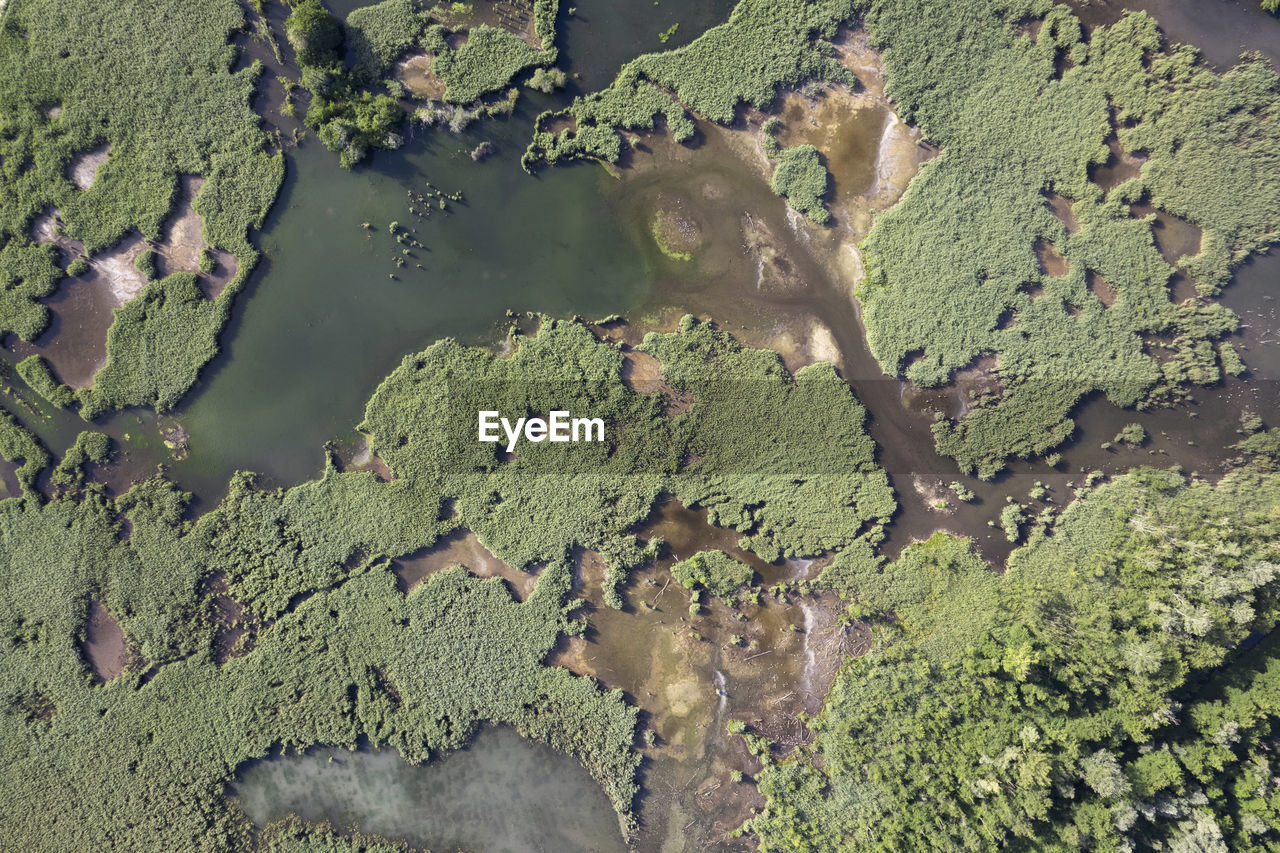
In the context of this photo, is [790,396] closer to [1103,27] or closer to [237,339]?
[1103,27]

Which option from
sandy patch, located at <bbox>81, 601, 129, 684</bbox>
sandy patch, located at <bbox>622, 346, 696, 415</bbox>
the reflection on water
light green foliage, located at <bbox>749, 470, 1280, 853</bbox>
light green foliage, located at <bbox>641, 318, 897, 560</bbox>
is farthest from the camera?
sandy patch, located at <bbox>622, 346, 696, 415</bbox>

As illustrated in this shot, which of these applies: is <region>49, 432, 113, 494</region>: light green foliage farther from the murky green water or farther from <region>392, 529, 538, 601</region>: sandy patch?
<region>392, 529, 538, 601</region>: sandy patch

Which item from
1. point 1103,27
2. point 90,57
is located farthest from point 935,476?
point 90,57

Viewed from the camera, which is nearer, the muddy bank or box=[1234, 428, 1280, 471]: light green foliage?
box=[1234, 428, 1280, 471]: light green foliage

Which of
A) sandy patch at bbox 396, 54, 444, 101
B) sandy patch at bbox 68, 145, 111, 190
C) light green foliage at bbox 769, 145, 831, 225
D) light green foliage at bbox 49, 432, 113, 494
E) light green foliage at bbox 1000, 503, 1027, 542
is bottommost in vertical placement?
light green foliage at bbox 49, 432, 113, 494

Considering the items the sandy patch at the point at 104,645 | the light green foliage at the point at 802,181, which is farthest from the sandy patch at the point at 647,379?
the sandy patch at the point at 104,645

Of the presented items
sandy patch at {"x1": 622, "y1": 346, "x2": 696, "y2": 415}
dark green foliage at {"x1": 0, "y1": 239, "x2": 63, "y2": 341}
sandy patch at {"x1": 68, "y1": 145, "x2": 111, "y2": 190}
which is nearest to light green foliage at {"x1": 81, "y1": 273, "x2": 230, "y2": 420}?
dark green foliage at {"x1": 0, "y1": 239, "x2": 63, "y2": 341}
